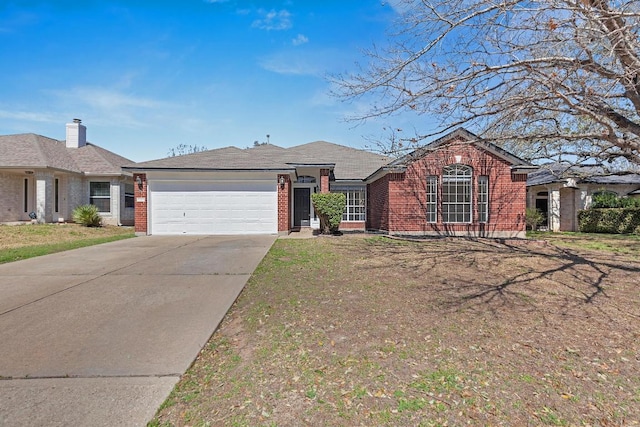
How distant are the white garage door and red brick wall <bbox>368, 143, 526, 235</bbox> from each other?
5123mm

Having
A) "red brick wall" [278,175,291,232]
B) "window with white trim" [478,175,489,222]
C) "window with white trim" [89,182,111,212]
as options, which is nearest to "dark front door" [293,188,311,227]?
"red brick wall" [278,175,291,232]

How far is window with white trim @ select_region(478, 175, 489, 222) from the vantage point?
13.9 m

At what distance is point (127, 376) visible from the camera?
298 centimetres

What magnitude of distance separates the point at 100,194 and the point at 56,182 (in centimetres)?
203

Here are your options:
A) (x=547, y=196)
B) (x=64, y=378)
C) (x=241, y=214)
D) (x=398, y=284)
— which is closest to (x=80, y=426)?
(x=64, y=378)

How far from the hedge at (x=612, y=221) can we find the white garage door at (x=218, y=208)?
15.9 m

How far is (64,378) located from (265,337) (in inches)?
72.6

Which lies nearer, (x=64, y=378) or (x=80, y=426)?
(x=80, y=426)

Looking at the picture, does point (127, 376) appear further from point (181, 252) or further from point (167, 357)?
point (181, 252)

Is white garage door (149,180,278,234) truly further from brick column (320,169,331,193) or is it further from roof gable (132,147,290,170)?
brick column (320,169,331,193)

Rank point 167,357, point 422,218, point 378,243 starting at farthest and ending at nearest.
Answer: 1. point 422,218
2. point 378,243
3. point 167,357

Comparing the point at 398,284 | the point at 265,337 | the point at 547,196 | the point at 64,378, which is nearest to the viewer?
the point at 64,378

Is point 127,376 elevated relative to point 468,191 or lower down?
lower down

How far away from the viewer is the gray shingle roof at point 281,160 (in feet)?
45.8
